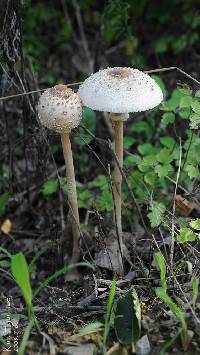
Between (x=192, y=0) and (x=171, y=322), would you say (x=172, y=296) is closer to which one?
(x=171, y=322)

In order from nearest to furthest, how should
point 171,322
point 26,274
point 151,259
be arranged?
1. point 26,274
2. point 171,322
3. point 151,259

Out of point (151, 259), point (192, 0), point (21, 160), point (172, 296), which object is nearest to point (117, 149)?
point (151, 259)

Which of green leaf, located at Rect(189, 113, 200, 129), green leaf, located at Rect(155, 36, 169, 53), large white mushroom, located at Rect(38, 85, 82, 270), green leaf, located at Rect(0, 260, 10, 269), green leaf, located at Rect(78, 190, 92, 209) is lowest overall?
green leaf, located at Rect(0, 260, 10, 269)

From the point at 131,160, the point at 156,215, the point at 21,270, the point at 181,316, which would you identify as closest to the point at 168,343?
the point at 181,316

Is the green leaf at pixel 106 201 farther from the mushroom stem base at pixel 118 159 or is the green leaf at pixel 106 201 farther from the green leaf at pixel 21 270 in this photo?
the green leaf at pixel 21 270

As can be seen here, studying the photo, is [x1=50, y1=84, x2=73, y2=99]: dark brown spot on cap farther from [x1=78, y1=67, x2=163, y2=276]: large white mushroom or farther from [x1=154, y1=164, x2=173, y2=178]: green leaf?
[x1=154, y1=164, x2=173, y2=178]: green leaf

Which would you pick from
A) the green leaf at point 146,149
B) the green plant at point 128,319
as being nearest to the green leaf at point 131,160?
the green leaf at point 146,149

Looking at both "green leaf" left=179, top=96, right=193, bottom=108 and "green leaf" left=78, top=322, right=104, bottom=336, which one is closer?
"green leaf" left=78, top=322, right=104, bottom=336

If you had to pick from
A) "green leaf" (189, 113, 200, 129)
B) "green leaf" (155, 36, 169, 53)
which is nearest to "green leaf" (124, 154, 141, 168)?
"green leaf" (189, 113, 200, 129)

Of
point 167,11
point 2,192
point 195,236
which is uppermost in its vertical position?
point 167,11
